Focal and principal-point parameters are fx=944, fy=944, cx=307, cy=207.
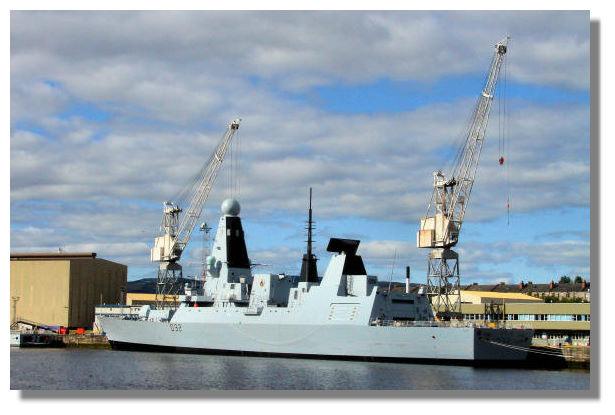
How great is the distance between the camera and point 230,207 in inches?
2243

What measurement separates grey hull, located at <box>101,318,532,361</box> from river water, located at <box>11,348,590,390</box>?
0.88m

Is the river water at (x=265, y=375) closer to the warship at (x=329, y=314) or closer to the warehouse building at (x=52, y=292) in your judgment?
the warship at (x=329, y=314)

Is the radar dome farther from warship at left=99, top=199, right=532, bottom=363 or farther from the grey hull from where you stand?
the grey hull

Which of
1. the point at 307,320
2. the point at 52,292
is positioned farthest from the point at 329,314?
the point at 52,292

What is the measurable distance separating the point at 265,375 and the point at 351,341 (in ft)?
26.5

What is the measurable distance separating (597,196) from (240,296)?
32514 mm

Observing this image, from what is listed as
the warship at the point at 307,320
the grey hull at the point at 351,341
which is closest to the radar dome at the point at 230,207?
the warship at the point at 307,320

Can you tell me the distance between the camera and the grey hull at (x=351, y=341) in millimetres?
41719

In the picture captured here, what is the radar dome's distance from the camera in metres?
57.0

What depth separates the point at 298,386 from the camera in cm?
3288

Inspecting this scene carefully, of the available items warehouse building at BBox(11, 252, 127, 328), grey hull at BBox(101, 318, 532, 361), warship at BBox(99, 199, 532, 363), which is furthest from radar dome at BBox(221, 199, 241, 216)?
warehouse building at BBox(11, 252, 127, 328)

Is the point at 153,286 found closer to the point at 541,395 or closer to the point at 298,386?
the point at 298,386

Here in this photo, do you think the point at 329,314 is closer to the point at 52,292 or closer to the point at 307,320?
the point at 307,320
